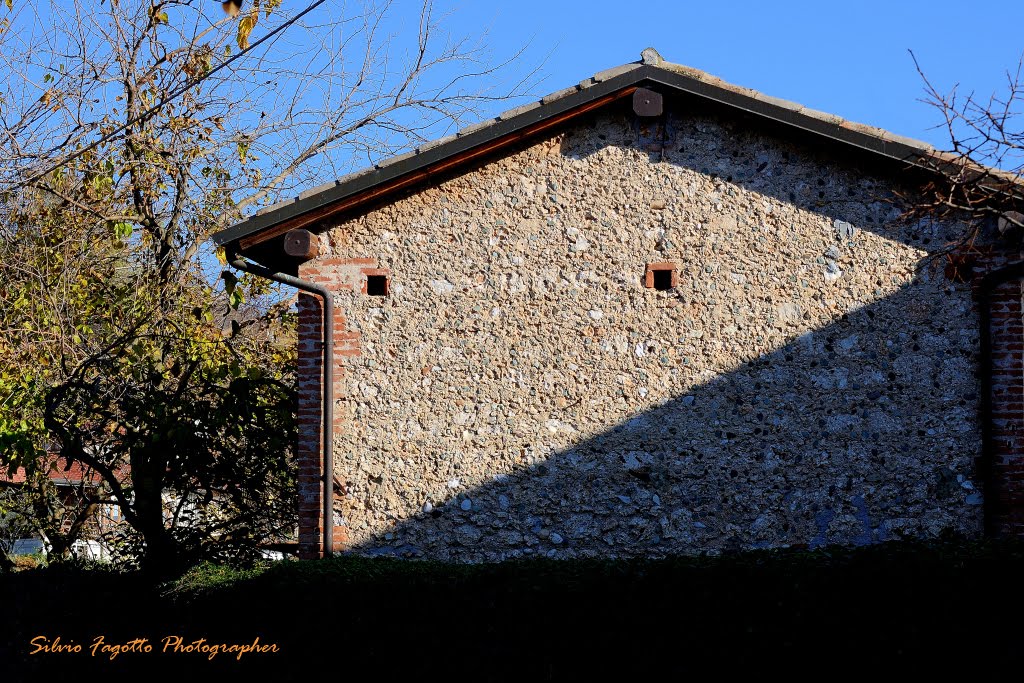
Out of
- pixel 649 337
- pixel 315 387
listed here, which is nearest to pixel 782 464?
pixel 649 337

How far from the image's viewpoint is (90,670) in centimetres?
805

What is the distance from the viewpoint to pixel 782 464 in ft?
25.7

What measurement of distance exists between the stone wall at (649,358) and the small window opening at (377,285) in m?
0.07

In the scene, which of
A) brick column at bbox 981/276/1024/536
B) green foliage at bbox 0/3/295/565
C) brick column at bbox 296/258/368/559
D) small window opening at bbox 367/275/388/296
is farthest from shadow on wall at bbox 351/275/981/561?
green foliage at bbox 0/3/295/565

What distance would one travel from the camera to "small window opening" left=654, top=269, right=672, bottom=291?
323 inches

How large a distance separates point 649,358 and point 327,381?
2.70 m

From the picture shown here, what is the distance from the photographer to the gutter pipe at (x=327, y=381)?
26.9 ft

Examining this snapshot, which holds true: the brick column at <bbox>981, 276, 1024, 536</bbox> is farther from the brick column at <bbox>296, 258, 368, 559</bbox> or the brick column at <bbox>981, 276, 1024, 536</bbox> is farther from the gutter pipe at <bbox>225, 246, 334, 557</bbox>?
the gutter pipe at <bbox>225, 246, 334, 557</bbox>

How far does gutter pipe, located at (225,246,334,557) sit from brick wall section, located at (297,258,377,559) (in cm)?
5

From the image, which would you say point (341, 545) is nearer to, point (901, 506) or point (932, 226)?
point (901, 506)

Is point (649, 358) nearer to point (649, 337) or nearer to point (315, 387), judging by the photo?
point (649, 337)

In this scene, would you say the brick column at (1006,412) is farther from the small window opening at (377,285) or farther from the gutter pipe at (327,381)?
the gutter pipe at (327,381)

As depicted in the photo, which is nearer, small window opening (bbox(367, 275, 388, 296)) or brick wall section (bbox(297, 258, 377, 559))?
brick wall section (bbox(297, 258, 377, 559))

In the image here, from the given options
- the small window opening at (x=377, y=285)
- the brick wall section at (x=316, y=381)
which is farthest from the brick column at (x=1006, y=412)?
the brick wall section at (x=316, y=381)
